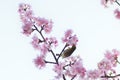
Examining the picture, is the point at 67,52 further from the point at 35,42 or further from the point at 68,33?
the point at 35,42

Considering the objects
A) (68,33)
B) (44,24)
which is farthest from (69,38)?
(44,24)

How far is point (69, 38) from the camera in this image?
13.0 ft


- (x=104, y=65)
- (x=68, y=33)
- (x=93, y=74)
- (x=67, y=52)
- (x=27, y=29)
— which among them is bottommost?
(x=93, y=74)

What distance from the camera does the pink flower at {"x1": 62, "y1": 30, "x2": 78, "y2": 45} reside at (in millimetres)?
3894

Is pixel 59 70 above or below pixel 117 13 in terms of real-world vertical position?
below

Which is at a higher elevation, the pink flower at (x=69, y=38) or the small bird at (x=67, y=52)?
the pink flower at (x=69, y=38)

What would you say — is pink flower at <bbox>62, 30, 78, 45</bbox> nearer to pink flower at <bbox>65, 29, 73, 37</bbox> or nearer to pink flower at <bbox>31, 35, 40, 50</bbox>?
pink flower at <bbox>65, 29, 73, 37</bbox>

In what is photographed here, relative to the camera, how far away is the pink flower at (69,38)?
3894 millimetres

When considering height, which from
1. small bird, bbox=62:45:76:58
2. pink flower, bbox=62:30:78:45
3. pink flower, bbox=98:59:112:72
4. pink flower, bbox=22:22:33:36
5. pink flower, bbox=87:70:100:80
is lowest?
pink flower, bbox=87:70:100:80

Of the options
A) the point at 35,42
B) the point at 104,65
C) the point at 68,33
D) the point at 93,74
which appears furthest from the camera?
the point at 35,42

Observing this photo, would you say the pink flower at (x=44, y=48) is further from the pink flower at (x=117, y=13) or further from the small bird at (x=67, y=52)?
the pink flower at (x=117, y=13)

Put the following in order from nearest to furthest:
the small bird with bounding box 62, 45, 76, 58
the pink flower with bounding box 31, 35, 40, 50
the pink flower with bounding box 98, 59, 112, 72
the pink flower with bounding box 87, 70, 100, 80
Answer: the pink flower with bounding box 87, 70, 100, 80 → the pink flower with bounding box 98, 59, 112, 72 → the small bird with bounding box 62, 45, 76, 58 → the pink flower with bounding box 31, 35, 40, 50

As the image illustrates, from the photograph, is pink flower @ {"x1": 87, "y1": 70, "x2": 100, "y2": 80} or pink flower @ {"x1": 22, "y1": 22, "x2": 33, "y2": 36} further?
pink flower @ {"x1": 22, "y1": 22, "x2": 33, "y2": 36}

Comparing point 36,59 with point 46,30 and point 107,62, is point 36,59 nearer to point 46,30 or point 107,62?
point 46,30
